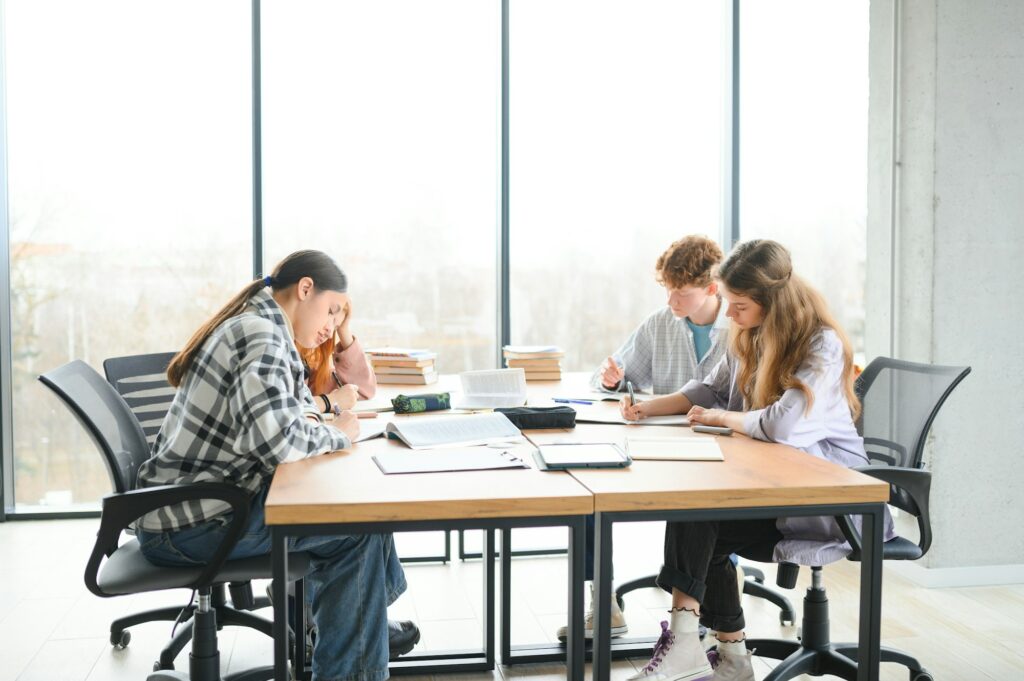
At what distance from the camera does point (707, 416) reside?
266 cm

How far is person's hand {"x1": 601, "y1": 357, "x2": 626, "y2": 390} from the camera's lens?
3434 mm

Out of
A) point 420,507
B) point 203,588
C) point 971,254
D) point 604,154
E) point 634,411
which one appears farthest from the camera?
point 604,154

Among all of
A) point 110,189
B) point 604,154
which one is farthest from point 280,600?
point 604,154

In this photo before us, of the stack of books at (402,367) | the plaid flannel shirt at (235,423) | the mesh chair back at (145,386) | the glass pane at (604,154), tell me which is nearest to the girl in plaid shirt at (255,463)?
the plaid flannel shirt at (235,423)

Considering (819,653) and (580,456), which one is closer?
(580,456)

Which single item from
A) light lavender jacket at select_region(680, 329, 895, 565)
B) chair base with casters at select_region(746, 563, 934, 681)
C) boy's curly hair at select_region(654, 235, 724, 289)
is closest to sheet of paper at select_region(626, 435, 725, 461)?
light lavender jacket at select_region(680, 329, 895, 565)

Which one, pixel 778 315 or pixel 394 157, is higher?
pixel 394 157

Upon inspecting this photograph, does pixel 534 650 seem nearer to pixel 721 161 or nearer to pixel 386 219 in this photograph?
pixel 386 219

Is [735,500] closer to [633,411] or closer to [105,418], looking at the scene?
[633,411]

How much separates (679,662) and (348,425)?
1.01m

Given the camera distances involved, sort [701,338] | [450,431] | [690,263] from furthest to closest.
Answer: [701,338] < [690,263] < [450,431]

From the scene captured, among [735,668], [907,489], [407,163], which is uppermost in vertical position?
[407,163]

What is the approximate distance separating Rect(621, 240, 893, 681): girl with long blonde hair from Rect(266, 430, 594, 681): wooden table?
0.61 m

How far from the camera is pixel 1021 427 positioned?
363cm
